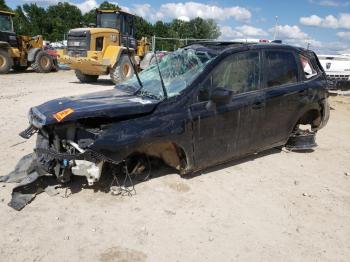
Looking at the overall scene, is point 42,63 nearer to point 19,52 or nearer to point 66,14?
point 19,52

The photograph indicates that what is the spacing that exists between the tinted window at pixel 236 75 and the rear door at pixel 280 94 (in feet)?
0.66

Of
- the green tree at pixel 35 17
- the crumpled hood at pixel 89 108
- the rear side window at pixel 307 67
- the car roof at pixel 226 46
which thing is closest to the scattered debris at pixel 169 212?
the crumpled hood at pixel 89 108

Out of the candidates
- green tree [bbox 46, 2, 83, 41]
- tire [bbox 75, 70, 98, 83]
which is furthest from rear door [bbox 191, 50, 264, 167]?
green tree [bbox 46, 2, 83, 41]

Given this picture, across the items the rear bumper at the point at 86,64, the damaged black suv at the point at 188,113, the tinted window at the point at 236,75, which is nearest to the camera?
the damaged black suv at the point at 188,113

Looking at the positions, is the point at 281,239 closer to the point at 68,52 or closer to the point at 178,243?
the point at 178,243

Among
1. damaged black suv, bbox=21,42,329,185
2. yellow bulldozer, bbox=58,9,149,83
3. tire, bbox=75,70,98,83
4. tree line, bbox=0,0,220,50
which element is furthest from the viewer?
tree line, bbox=0,0,220,50

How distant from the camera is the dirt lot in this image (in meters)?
3.26

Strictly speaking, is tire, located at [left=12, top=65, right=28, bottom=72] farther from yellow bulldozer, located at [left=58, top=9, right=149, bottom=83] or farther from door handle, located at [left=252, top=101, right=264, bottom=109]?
door handle, located at [left=252, top=101, right=264, bottom=109]

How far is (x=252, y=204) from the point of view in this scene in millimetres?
4180

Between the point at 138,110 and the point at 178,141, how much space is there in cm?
62

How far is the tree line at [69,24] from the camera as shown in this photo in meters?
48.6

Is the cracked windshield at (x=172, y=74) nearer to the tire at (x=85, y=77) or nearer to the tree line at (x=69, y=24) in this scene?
the tire at (x=85, y=77)

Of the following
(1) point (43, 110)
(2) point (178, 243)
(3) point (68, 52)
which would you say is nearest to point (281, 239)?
(2) point (178, 243)

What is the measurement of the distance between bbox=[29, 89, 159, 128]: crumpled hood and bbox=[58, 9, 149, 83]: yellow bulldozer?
907cm
